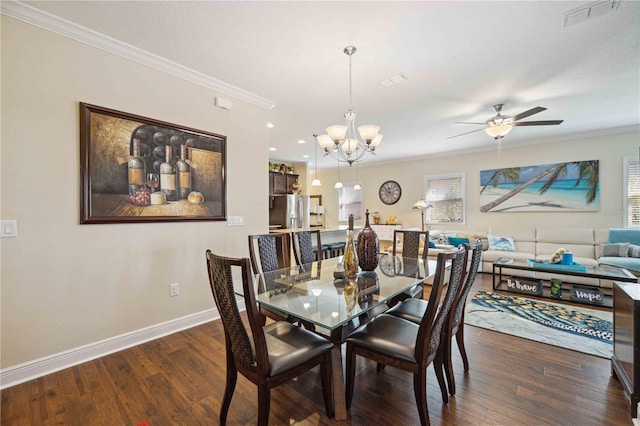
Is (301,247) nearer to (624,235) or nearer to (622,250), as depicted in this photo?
(622,250)

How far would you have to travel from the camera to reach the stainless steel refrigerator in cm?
625

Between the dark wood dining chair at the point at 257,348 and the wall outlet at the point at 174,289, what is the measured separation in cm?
156

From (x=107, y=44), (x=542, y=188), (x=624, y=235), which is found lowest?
(x=624, y=235)

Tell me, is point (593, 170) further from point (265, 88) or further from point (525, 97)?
point (265, 88)

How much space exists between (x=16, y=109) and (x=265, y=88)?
2088 millimetres

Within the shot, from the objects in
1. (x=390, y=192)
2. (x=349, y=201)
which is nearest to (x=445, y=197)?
(x=390, y=192)

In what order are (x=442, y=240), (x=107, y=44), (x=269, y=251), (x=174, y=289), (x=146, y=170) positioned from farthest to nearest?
(x=442, y=240)
(x=174, y=289)
(x=269, y=251)
(x=146, y=170)
(x=107, y=44)

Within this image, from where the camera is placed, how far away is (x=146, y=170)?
250 cm

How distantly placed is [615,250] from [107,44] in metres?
7.17

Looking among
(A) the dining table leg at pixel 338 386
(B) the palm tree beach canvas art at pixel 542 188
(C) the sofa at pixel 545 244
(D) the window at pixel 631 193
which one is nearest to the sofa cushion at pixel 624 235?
(C) the sofa at pixel 545 244

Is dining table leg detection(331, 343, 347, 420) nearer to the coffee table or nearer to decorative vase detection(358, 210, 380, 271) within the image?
decorative vase detection(358, 210, 380, 271)

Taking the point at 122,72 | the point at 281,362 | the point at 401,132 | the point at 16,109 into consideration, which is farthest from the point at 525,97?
the point at 16,109

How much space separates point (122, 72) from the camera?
7.84ft

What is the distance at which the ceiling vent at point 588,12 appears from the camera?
1.89 m
